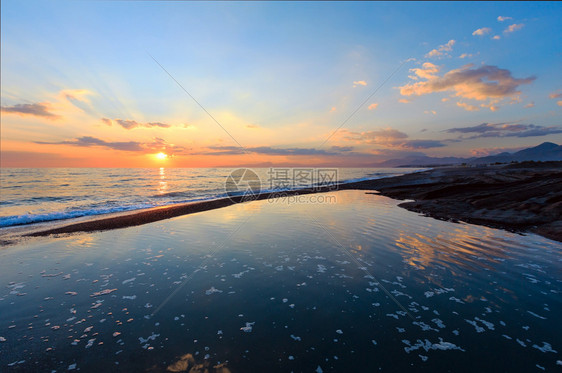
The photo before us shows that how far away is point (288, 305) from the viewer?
734 cm

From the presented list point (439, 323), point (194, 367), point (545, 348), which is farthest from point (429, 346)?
point (194, 367)

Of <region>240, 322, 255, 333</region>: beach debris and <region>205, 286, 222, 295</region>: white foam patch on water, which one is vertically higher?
<region>240, 322, 255, 333</region>: beach debris

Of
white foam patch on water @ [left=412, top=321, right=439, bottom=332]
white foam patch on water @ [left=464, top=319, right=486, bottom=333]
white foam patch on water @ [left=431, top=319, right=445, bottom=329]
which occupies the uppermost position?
white foam patch on water @ [left=464, top=319, right=486, bottom=333]

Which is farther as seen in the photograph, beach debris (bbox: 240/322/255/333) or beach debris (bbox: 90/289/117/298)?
beach debris (bbox: 90/289/117/298)

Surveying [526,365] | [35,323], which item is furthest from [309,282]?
[35,323]

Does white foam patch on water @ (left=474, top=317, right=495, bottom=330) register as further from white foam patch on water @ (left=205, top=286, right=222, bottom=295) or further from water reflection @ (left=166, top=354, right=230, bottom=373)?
white foam patch on water @ (left=205, top=286, right=222, bottom=295)

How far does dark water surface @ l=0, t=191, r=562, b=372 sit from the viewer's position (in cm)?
526

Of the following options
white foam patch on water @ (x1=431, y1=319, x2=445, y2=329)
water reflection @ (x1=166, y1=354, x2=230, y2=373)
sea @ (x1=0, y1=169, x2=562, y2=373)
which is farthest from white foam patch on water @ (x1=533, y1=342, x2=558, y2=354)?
water reflection @ (x1=166, y1=354, x2=230, y2=373)

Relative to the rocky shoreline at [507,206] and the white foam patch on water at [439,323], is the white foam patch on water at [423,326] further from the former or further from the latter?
the rocky shoreline at [507,206]

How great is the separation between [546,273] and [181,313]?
44.9 ft

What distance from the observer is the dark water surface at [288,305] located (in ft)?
17.3

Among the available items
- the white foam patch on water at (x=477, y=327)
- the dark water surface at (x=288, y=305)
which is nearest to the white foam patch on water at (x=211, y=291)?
the dark water surface at (x=288, y=305)

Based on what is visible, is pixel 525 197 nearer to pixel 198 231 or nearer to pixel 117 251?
pixel 198 231

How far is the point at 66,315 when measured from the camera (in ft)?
22.7
